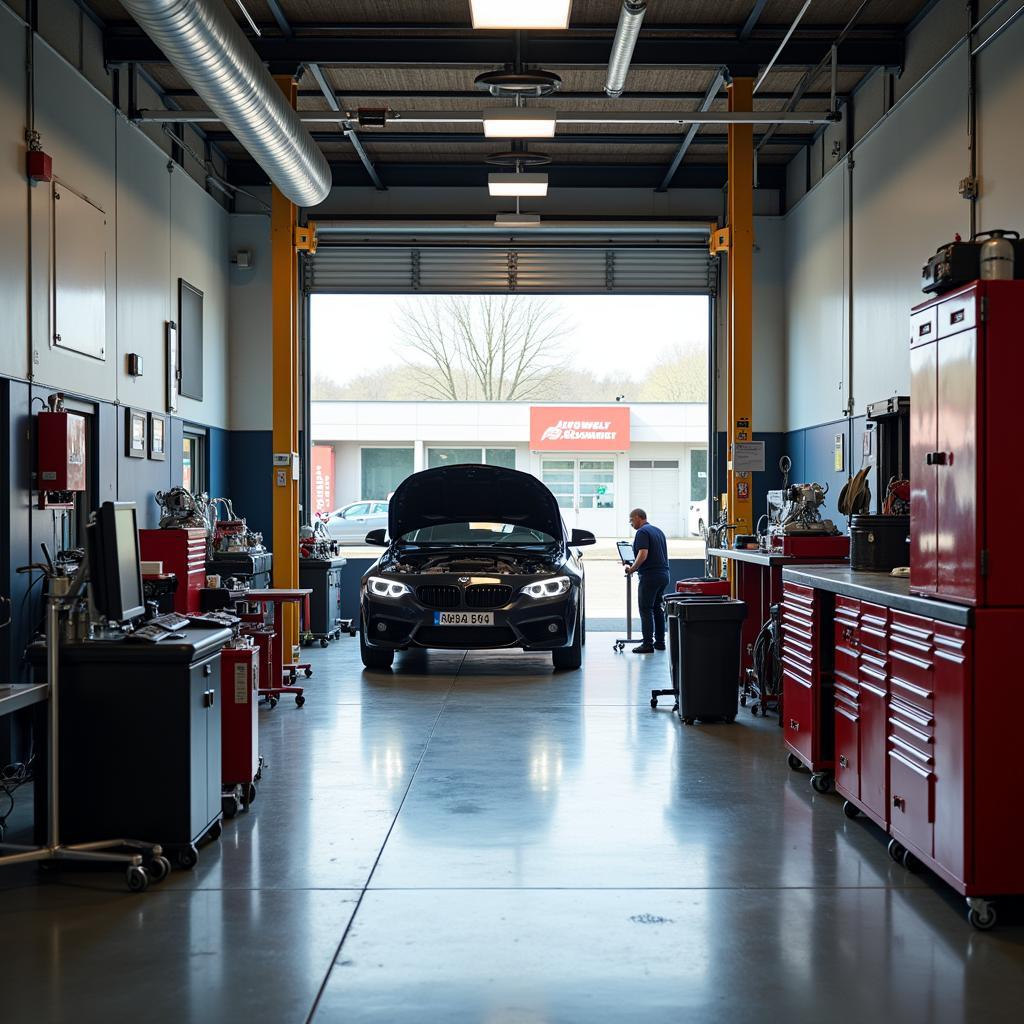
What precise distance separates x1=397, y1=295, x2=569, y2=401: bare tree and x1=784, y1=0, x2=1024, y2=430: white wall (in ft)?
34.9

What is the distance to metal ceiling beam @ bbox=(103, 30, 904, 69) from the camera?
854 cm

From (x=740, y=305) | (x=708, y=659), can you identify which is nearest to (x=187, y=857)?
(x=708, y=659)

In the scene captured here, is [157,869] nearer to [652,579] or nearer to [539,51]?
[652,579]

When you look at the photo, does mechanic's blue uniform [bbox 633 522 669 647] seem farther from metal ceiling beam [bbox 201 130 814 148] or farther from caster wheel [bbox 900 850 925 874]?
caster wheel [bbox 900 850 925 874]

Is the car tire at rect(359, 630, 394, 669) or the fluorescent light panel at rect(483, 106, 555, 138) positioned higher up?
the fluorescent light panel at rect(483, 106, 555, 138)

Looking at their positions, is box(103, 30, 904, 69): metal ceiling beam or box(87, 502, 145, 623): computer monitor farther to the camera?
box(103, 30, 904, 69): metal ceiling beam

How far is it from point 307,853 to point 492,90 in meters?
5.76

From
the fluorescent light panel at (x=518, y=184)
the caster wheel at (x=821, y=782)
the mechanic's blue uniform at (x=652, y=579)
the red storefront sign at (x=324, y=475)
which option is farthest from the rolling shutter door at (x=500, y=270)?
the caster wheel at (x=821, y=782)

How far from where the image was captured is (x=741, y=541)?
8578 mm

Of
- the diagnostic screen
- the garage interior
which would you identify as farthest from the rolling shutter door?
the diagnostic screen

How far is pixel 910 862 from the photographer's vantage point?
13.3 ft

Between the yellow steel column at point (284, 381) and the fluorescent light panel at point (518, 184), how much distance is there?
6.05 ft

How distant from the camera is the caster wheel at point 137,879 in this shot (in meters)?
3.81

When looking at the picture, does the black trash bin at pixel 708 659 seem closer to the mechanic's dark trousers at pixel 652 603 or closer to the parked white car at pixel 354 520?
the mechanic's dark trousers at pixel 652 603
